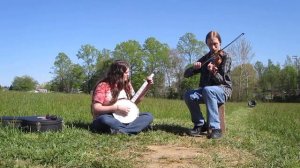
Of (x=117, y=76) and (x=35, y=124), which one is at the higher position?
(x=117, y=76)

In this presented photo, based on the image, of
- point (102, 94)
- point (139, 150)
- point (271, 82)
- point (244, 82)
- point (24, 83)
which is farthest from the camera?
point (24, 83)

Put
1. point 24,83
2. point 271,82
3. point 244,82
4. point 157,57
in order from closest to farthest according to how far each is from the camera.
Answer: point 244,82, point 157,57, point 271,82, point 24,83

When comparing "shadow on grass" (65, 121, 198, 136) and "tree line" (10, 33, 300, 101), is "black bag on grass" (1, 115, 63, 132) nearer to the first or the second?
"shadow on grass" (65, 121, 198, 136)

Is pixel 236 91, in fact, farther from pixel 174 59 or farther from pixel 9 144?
pixel 9 144

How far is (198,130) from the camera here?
23.4 feet

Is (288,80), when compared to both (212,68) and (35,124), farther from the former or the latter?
(35,124)

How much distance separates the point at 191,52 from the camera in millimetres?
69875

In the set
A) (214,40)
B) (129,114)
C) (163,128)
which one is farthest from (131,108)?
(214,40)

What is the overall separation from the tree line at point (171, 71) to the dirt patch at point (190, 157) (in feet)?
183

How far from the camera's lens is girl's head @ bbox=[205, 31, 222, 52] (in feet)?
23.3

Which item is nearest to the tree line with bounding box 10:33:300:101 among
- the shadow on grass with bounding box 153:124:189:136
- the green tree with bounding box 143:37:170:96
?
the green tree with bounding box 143:37:170:96

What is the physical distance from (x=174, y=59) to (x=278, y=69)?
79.7 ft

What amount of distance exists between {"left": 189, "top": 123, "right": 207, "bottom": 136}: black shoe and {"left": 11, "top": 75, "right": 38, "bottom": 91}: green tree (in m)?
97.3

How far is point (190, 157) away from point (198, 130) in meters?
2.23
